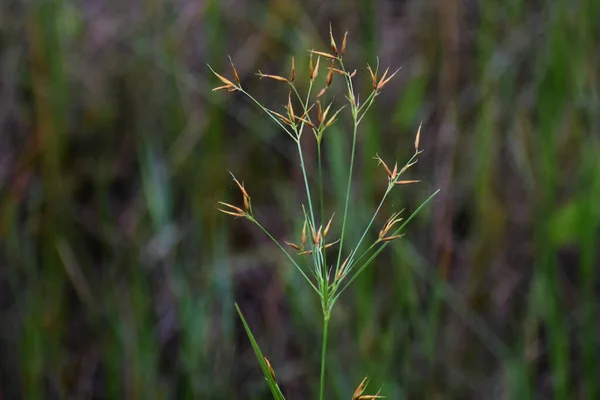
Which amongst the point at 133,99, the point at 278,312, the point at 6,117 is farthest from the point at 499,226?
the point at 6,117

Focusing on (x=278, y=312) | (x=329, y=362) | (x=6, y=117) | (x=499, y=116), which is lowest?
(x=278, y=312)

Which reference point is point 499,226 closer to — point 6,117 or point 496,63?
point 496,63

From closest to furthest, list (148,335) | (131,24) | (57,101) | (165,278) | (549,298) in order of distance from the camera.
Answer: (549,298), (148,335), (57,101), (165,278), (131,24)

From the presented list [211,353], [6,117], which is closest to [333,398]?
[211,353]

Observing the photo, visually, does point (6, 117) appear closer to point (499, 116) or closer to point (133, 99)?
point (133, 99)

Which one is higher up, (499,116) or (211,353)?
(499,116)

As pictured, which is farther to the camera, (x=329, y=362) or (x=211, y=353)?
(x=211, y=353)

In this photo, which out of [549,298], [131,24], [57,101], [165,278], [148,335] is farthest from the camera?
[131,24]
